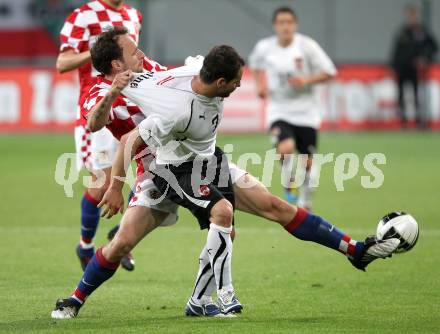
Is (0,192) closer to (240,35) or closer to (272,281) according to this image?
(272,281)

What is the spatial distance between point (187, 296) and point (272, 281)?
87cm

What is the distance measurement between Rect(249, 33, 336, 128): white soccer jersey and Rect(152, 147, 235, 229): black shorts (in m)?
6.08

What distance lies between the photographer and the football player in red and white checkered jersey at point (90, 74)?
887 centimetres

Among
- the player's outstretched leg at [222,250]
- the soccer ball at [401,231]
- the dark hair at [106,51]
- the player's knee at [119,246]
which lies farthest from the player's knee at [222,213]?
the dark hair at [106,51]

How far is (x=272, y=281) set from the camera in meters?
8.36

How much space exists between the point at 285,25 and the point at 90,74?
5.05m

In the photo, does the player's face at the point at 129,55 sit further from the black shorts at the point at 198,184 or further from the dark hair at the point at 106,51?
the black shorts at the point at 198,184

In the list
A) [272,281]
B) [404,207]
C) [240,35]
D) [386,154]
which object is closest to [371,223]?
[404,207]

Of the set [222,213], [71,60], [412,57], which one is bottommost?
[412,57]

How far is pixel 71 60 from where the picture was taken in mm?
8727

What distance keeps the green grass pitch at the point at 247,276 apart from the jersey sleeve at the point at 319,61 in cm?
165

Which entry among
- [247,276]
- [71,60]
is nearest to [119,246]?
[247,276]

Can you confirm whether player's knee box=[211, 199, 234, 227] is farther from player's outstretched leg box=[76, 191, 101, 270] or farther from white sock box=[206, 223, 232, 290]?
player's outstretched leg box=[76, 191, 101, 270]

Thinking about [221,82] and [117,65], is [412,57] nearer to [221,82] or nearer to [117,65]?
[117,65]
